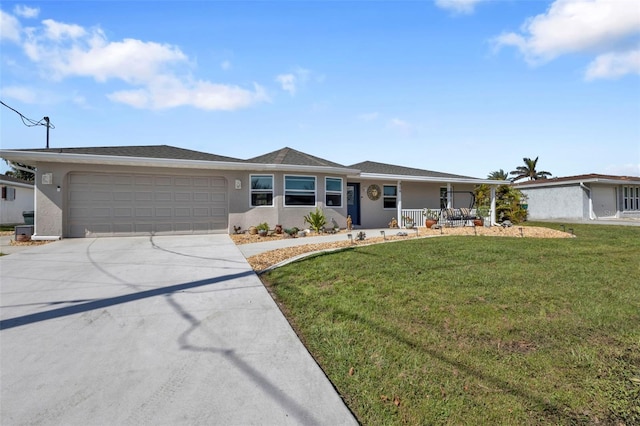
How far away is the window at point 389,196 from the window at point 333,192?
309 centimetres

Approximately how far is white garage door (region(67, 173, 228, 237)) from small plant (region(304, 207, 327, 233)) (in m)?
3.41

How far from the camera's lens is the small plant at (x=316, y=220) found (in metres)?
12.9

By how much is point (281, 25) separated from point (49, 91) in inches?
355

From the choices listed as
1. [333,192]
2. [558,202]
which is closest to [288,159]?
[333,192]

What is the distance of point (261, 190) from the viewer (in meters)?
13.0

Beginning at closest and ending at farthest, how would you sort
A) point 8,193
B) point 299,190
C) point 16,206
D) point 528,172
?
1. point 299,190
2. point 8,193
3. point 16,206
4. point 528,172

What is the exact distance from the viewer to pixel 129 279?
5.68 m

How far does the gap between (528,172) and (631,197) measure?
922 inches

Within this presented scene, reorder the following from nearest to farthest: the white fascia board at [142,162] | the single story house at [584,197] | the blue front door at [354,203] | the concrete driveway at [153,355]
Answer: the concrete driveway at [153,355] < the white fascia board at [142,162] < the blue front door at [354,203] < the single story house at [584,197]

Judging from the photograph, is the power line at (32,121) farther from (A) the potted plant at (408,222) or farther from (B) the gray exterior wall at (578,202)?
(B) the gray exterior wall at (578,202)

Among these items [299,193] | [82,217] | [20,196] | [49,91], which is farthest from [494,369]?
[20,196]

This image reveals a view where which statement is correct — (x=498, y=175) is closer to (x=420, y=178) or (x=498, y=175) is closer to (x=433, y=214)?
(x=420, y=178)

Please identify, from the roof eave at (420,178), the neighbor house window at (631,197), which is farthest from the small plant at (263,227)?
the neighbor house window at (631,197)

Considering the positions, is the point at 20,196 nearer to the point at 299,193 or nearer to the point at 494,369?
the point at 299,193
